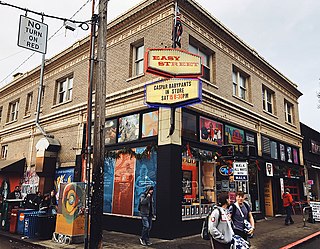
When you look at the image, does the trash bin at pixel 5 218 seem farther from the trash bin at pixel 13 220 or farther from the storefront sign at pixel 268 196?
the storefront sign at pixel 268 196

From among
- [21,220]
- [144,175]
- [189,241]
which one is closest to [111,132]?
[144,175]

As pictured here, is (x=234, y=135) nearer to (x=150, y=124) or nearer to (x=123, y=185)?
(x=150, y=124)

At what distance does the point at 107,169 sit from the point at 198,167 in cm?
422

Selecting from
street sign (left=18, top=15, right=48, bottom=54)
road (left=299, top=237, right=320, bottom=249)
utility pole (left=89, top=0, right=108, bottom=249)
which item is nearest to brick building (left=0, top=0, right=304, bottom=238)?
utility pole (left=89, top=0, right=108, bottom=249)

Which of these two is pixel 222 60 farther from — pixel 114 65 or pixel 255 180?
pixel 255 180

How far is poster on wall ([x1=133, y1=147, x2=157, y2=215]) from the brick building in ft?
0.13

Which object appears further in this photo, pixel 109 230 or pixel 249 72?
pixel 249 72

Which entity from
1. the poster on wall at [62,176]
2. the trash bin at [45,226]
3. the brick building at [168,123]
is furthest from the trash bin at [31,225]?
the poster on wall at [62,176]

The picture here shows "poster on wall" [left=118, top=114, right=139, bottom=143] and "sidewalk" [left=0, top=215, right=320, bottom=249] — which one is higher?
"poster on wall" [left=118, top=114, right=139, bottom=143]

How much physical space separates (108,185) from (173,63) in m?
6.26

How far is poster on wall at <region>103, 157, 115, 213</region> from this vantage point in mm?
12484

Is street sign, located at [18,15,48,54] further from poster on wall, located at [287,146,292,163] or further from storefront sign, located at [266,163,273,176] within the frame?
poster on wall, located at [287,146,292,163]

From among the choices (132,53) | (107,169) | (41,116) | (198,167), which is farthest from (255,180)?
(41,116)

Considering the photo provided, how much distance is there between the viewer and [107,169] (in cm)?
Result: 1316
